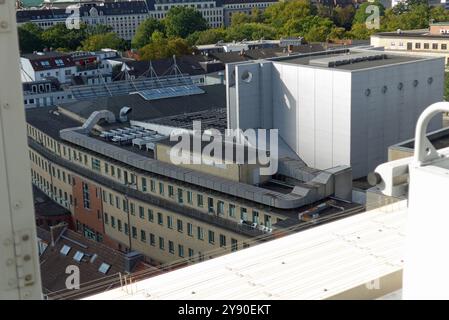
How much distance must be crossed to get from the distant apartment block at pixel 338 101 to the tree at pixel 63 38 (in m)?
57.3

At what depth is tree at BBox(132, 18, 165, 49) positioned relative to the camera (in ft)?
272

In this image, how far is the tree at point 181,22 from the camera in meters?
87.5

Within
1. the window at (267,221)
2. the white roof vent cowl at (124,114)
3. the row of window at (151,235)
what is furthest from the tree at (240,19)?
the window at (267,221)

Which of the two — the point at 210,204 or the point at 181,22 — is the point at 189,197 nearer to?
the point at 210,204

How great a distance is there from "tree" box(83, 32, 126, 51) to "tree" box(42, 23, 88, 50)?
76.3 inches

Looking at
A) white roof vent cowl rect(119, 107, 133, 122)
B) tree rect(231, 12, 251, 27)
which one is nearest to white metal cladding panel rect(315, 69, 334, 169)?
white roof vent cowl rect(119, 107, 133, 122)

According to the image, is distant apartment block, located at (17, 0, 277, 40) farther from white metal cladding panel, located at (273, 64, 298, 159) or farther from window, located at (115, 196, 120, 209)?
white metal cladding panel, located at (273, 64, 298, 159)

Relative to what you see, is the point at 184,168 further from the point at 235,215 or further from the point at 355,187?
the point at 355,187

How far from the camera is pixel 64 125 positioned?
117 ft

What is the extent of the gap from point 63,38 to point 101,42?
19.4 feet

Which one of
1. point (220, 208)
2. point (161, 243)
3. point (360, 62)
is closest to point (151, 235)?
point (161, 243)

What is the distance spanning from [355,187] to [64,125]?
18732 mm

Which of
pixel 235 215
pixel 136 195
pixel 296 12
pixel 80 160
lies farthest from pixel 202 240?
pixel 296 12

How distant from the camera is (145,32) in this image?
3310 inches
